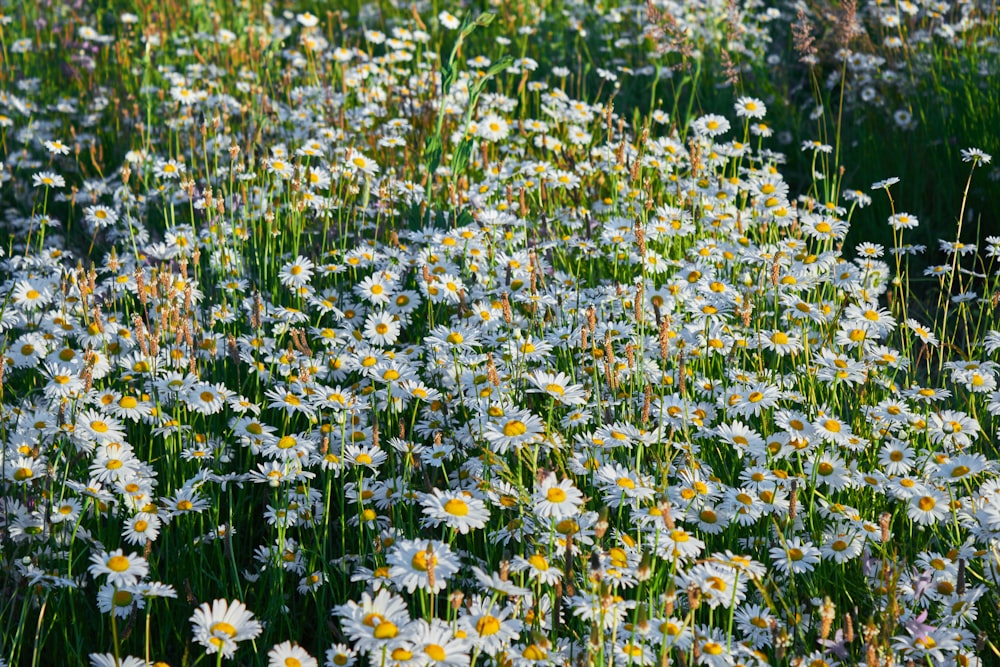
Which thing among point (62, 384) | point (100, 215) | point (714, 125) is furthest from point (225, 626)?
point (714, 125)

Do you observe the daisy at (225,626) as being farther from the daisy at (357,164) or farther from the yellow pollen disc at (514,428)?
the daisy at (357,164)

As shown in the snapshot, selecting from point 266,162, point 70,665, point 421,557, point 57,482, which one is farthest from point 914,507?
point 266,162

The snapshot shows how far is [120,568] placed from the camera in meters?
1.90

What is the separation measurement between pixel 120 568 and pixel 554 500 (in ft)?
2.96

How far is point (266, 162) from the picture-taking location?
3.71 metres

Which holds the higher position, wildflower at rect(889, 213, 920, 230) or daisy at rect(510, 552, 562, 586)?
wildflower at rect(889, 213, 920, 230)

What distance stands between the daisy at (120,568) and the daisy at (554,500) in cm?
82

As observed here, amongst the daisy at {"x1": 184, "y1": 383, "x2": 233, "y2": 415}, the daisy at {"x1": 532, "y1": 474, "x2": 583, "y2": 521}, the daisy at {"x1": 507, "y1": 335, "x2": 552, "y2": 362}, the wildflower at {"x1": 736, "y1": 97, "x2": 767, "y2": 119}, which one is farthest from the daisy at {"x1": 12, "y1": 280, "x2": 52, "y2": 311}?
the wildflower at {"x1": 736, "y1": 97, "x2": 767, "y2": 119}

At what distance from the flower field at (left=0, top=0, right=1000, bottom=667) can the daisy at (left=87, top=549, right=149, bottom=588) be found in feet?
0.04

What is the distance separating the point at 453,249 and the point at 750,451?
4.58 ft

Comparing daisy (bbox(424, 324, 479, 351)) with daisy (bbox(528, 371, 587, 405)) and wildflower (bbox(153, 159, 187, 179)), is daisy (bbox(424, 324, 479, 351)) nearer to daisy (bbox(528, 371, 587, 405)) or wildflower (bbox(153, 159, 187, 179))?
daisy (bbox(528, 371, 587, 405))

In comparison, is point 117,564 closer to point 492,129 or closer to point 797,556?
point 797,556

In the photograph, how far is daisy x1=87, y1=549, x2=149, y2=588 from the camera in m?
1.86

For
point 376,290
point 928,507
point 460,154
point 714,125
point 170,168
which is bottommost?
point 928,507
